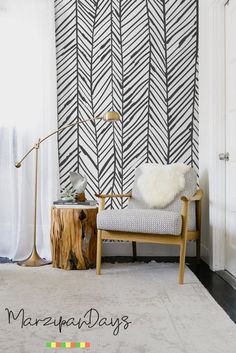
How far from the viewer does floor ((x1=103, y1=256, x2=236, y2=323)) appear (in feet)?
7.18

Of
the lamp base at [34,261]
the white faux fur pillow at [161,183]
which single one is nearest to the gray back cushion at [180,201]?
the white faux fur pillow at [161,183]

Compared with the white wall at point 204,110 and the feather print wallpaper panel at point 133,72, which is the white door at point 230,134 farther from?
the feather print wallpaper panel at point 133,72

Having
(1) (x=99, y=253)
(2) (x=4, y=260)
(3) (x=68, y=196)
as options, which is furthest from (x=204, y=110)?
(2) (x=4, y=260)

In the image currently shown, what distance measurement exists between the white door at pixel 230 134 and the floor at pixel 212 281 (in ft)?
0.61

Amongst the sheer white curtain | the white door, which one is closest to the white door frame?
the white door

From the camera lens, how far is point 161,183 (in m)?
3.27

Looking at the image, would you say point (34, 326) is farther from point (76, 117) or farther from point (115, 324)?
point (76, 117)

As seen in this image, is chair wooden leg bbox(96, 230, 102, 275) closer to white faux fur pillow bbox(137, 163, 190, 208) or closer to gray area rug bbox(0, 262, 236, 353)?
gray area rug bbox(0, 262, 236, 353)

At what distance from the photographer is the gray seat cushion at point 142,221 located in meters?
2.65

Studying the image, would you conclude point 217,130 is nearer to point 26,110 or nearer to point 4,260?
point 26,110

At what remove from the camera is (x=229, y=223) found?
9.62 ft

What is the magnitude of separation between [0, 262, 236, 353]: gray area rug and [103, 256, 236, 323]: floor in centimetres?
5

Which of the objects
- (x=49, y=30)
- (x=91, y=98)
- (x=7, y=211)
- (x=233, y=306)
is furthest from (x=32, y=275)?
(x=49, y=30)

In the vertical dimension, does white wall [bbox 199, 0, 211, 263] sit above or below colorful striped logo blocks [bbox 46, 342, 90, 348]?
above
